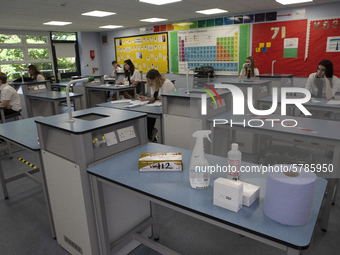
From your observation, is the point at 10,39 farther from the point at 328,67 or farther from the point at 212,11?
the point at 328,67

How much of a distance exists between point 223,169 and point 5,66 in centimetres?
917

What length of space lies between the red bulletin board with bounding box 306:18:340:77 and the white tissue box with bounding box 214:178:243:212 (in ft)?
19.2

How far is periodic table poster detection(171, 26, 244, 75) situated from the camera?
691 cm

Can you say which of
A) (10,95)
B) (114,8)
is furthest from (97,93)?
(10,95)

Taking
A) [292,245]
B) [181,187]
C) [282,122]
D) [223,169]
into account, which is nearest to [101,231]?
[181,187]

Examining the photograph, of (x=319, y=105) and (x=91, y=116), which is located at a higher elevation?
(x=91, y=116)

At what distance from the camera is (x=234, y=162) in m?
1.21

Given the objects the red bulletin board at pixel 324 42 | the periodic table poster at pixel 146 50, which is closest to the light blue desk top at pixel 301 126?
the red bulletin board at pixel 324 42

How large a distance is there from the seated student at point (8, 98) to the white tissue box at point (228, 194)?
424 cm

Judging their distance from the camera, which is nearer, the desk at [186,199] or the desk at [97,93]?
the desk at [186,199]

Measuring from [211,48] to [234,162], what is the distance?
21.8 feet

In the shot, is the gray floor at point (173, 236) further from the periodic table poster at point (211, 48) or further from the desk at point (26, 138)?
the periodic table poster at point (211, 48)

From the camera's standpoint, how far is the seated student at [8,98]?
4.14 meters

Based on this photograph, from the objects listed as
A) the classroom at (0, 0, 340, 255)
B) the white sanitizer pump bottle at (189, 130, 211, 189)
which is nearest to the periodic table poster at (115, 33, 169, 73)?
the classroom at (0, 0, 340, 255)
